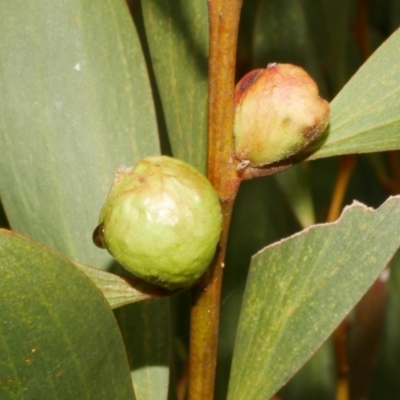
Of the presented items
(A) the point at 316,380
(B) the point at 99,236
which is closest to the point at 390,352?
(A) the point at 316,380

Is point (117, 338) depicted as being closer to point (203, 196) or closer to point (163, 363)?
point (203, 196)

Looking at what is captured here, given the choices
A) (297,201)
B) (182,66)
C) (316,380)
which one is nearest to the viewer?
(182,66)

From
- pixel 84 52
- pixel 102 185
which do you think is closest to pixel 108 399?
pixel 102 185

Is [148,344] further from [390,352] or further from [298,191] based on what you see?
[390,352]

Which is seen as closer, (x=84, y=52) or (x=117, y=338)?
(x=117, y=338)

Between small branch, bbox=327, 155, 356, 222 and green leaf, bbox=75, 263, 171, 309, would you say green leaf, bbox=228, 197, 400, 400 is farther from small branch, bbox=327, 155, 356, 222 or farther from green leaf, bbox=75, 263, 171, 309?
small branch, bbox=327, 155, 356, 222

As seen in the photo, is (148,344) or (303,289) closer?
(303,289)

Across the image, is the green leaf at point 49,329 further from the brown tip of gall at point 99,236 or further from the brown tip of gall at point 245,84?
the brown tip of gall at point 245,84
